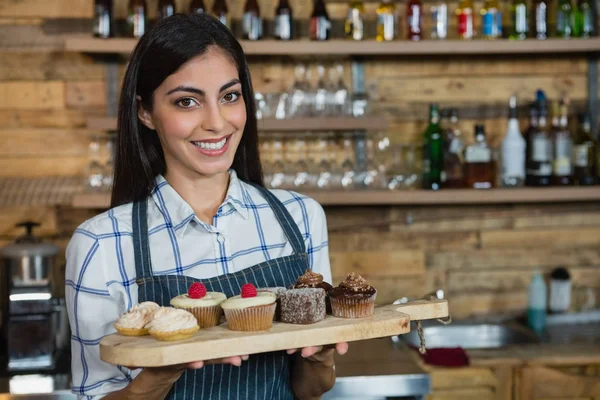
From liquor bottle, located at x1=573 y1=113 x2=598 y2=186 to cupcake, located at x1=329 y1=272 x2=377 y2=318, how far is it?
5.98 feet

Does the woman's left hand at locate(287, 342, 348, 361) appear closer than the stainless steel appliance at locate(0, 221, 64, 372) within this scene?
Yes

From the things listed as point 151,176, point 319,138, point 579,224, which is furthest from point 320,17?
point 151,176

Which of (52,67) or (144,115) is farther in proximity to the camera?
(52,67)

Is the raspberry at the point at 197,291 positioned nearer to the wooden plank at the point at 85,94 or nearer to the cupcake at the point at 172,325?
the cupcake at the point at 172,325

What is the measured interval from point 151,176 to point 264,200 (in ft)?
0.74

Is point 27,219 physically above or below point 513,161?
below

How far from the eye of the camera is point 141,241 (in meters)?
1.43

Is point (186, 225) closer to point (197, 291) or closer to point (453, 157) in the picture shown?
point (197, 291)

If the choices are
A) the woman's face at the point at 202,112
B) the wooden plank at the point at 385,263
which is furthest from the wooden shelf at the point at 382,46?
the woman's face at the point at 202,112

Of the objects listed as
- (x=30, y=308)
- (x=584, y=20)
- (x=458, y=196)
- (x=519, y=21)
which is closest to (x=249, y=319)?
(x=30, y=308)

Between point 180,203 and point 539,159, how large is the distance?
1.81 metres

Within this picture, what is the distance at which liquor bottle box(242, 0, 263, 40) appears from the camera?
2826 mm

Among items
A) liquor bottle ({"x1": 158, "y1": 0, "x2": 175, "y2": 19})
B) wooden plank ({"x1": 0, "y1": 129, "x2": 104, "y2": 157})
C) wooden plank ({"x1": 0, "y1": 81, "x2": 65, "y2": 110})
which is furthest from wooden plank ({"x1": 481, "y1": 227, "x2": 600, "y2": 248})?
wooden plank ({"x1": 0, "y1": 81, "x2": 65, "y2": 110})

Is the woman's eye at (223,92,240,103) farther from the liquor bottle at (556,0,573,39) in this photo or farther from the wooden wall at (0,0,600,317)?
the liquor bottle at (556,0,573,39)
